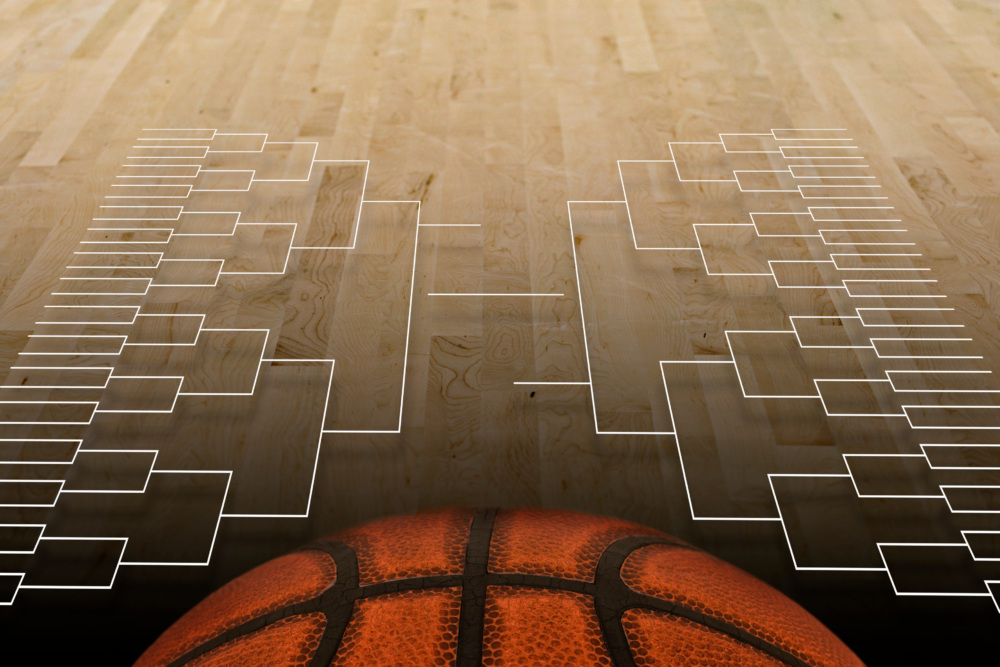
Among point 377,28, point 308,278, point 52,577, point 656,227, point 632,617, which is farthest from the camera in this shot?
point 377,28

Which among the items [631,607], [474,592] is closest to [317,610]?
[474,592]

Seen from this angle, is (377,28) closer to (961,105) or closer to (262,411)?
(262,411)

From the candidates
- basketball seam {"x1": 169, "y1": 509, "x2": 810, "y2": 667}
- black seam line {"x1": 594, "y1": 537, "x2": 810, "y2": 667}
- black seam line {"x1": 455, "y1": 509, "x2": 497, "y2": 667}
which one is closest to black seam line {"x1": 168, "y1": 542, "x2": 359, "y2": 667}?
basketball seam {"x1": 169, "y1": 509, "x2": 810, "y2": 667}

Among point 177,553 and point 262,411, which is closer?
point 177,553

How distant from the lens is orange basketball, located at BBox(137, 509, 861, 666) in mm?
752

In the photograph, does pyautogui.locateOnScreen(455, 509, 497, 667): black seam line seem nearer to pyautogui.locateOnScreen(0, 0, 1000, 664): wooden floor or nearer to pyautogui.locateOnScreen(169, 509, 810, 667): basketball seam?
pyautogui.locateOnScreen(169, 509, 810, 667): basketball seam

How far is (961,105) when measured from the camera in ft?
8.73

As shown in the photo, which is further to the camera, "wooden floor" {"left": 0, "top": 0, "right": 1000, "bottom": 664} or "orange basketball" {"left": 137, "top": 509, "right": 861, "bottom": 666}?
"wooden floor" {"left": 0, "top": 0, "right": 1000, "bottom": 664}

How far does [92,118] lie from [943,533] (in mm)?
2988

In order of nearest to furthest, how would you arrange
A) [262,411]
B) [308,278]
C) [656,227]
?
[262,411]
[308,278]
[656,227]

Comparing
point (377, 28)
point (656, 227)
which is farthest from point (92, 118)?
point (656, 227)

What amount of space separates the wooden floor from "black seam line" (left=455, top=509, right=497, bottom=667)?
0.56 m

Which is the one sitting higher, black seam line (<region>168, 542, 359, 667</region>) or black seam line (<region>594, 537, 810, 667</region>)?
black seam line (<region>594, 537, 810, 667</region>)

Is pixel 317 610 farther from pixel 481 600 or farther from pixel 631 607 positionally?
pixel 631 607
